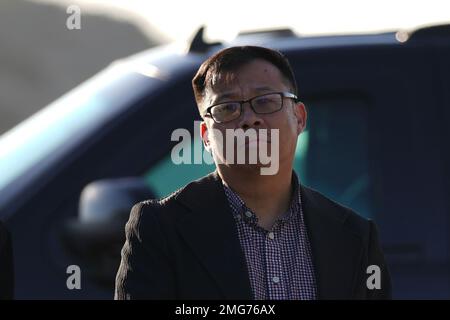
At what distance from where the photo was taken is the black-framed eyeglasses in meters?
3.17

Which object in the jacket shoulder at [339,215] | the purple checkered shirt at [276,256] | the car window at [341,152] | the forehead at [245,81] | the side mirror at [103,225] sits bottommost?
the purple checkered shirt at [276,256]

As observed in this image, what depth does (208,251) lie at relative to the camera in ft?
10.2

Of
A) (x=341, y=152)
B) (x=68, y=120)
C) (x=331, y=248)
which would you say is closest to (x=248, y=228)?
(x=331, y=248)

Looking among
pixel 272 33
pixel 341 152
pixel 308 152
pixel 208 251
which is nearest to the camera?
pixel 208 251

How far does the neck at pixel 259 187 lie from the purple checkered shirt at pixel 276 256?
0.02 meters

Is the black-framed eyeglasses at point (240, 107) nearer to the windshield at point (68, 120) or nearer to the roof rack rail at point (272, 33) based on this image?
the windshield at point (68, 120)

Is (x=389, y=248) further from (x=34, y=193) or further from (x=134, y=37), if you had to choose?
(x=134, y=37)

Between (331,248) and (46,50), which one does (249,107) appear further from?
(46,50)

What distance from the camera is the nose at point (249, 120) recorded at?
10.3 ft

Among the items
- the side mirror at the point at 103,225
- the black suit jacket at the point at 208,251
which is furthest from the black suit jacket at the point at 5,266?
the black suit jacket at the point at 208,251

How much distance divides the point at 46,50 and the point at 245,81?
3255 cm

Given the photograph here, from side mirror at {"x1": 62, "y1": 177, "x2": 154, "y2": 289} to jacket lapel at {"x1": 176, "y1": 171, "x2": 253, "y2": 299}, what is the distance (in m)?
0.55

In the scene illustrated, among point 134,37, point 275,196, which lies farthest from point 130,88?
point 134,37
